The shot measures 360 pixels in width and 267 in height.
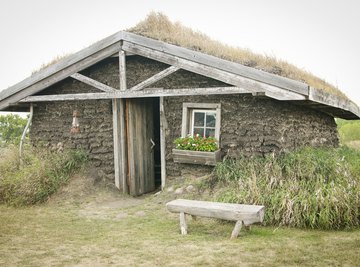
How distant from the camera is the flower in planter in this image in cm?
826

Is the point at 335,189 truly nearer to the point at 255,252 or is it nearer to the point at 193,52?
the point at 255,252

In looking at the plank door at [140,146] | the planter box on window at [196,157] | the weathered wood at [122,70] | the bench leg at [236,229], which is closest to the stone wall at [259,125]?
the planter box on window at [196,157]

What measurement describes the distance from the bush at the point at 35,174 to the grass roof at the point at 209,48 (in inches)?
142

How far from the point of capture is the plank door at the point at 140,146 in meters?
9.28

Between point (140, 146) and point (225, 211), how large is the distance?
4.61 meters

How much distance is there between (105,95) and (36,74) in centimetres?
210

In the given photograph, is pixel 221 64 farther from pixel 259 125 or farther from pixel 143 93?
pixel 143 93

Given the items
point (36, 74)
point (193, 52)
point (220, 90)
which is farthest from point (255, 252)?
point (36, 74)

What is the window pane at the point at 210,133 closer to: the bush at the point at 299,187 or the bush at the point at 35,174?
the bush at the point at 299,187

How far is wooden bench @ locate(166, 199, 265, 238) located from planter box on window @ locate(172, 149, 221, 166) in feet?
7.67

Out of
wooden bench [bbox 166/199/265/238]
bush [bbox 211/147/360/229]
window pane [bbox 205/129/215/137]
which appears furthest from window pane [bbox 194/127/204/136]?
wooden bench [bbox 166/199/265/238]

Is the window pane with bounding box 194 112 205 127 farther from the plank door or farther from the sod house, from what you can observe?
the plank door

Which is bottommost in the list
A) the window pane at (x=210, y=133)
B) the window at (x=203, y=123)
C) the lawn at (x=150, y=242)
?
the lawn at (x=150, y=242)

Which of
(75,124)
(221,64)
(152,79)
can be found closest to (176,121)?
(152,79)
